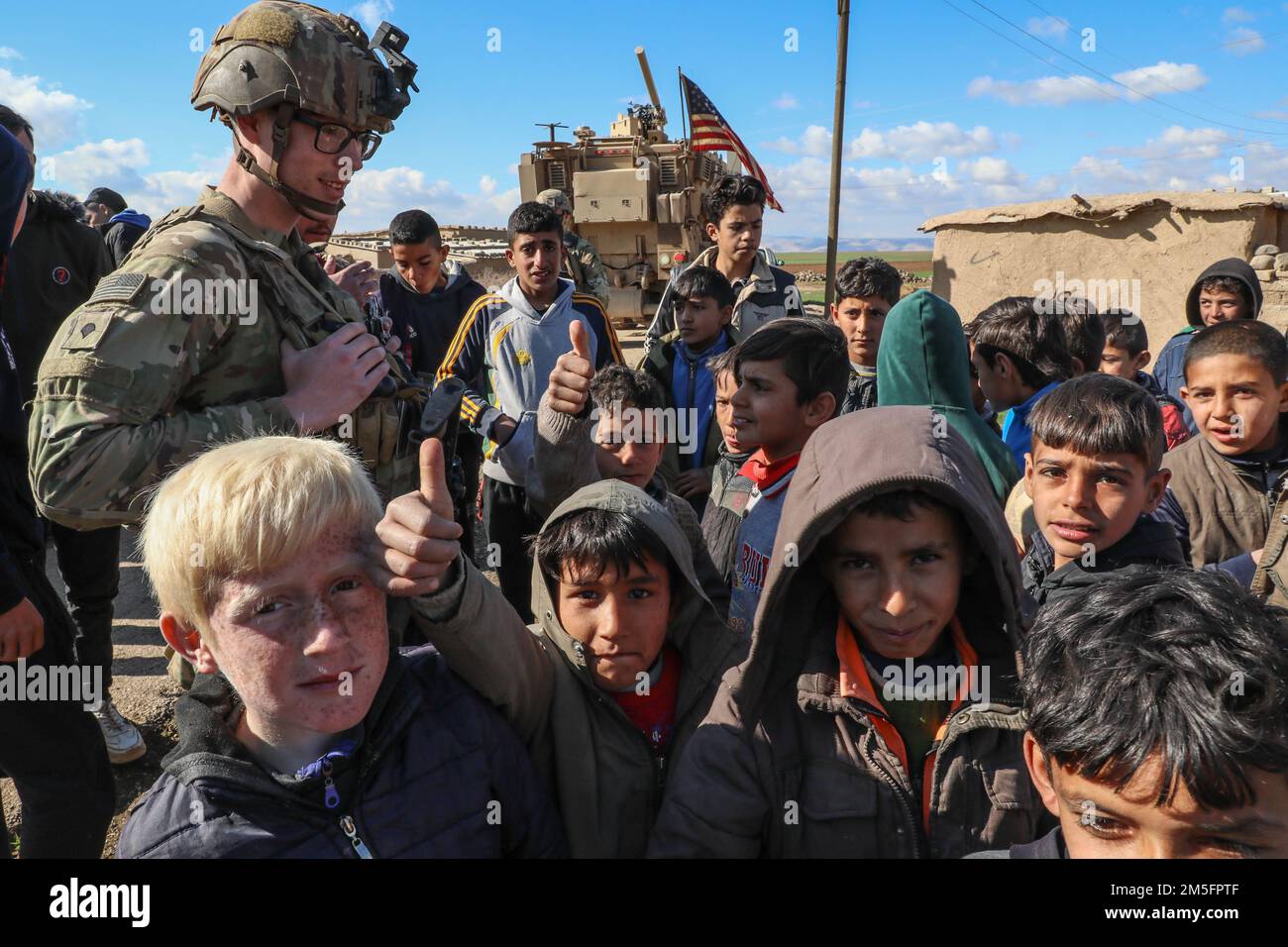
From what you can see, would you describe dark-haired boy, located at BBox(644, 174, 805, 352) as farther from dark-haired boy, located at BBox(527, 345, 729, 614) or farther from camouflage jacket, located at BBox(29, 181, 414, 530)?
camouflage jacket, located at BBox(29, 181, 414, 530)

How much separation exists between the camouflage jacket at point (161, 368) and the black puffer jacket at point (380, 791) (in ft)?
1.87

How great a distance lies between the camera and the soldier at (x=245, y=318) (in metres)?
1.79

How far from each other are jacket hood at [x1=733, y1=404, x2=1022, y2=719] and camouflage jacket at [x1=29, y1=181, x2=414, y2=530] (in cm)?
116

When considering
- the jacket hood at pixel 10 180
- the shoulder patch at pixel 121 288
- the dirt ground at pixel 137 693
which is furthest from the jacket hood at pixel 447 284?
the shoulder patch at pixel 121 288

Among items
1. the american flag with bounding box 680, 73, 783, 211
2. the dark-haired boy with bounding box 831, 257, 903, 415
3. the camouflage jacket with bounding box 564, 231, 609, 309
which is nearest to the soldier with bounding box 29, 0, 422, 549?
the dark-haired boy with bounding box 831, 257, 903, 415

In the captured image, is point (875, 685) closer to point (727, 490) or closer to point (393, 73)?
point (727, 490)

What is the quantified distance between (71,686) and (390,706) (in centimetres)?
120

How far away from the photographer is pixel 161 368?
1859 millimetres

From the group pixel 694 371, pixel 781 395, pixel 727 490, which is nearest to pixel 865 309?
pixel 694 371

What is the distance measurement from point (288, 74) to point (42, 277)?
186 centimetres

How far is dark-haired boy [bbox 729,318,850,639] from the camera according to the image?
2932 mm

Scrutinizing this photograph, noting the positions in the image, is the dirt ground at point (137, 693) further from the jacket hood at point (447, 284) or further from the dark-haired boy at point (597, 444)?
the jacket hood at point (447, 284)
